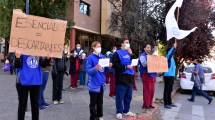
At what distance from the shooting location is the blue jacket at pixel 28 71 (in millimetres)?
6113

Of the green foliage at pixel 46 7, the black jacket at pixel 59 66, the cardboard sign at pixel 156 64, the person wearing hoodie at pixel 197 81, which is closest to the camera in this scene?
the black jacket at pixel 59 66

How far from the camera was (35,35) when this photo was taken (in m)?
6.23

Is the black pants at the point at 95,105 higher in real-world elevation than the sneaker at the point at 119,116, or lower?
higher

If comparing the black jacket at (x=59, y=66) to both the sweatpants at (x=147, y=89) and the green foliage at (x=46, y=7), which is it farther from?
the green foliage at (x=46, y=7)

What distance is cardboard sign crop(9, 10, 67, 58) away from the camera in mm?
5957

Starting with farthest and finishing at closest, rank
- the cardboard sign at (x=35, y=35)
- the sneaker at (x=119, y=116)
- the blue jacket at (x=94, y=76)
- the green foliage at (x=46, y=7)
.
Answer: the green foliage at (x=46, y=7), the sneaker at (x=119, y=116), the blue jacket at (x=94, y=76), the cardboard sign at (x=35, y=35)

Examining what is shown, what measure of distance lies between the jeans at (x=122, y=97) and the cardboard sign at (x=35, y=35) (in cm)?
202

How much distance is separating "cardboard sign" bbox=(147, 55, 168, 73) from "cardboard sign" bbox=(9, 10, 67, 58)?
360 centimetres

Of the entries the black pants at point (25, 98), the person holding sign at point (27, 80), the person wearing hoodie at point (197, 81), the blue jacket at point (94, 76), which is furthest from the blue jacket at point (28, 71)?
the person wearing hoodie at point (197, 81)

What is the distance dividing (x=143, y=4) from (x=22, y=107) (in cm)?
1857

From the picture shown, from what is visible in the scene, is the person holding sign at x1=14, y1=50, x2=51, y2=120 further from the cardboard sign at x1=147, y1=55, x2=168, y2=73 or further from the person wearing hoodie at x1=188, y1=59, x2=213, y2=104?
the person wearing hoodie at x1=188, y1=59, x2=213, y2=104

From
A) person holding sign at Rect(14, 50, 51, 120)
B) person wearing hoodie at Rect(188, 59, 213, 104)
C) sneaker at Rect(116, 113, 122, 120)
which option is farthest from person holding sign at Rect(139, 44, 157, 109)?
person wearing hoodie at Rect(188, 59, 213, 104)

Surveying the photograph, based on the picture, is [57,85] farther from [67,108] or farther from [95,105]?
[95,105]

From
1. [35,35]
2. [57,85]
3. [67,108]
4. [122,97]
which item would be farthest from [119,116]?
[35,35]
